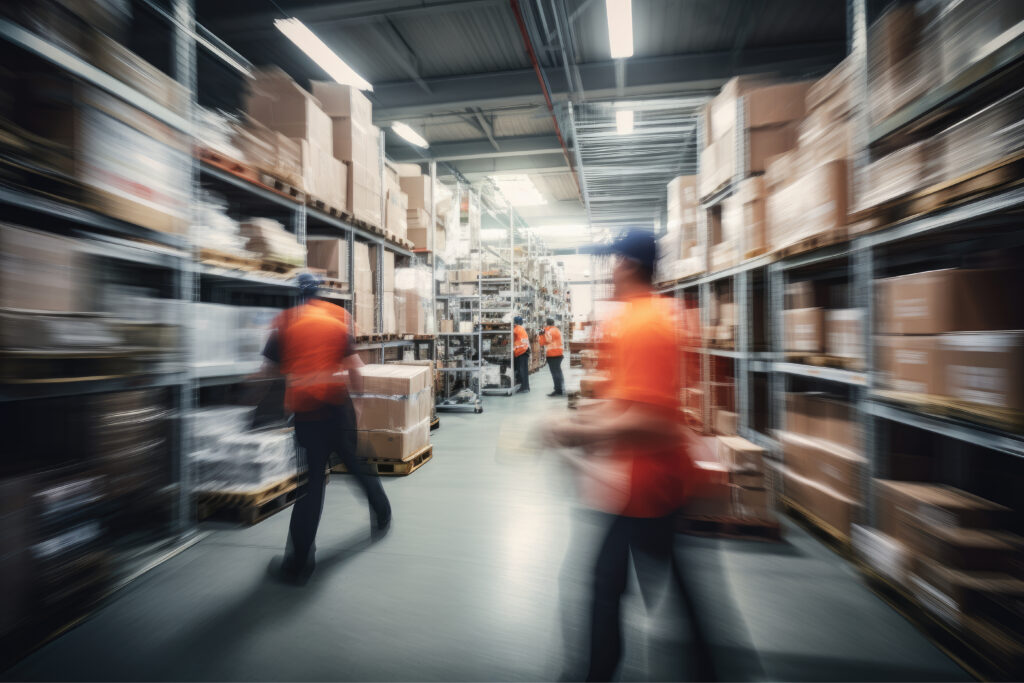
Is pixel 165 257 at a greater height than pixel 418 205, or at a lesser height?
lesser

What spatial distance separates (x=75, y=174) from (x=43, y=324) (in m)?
0.93

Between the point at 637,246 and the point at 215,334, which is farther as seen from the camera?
the point at 215,334

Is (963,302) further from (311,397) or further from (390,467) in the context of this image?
(390,467)

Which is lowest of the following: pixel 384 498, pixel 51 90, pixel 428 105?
pixel 384 498

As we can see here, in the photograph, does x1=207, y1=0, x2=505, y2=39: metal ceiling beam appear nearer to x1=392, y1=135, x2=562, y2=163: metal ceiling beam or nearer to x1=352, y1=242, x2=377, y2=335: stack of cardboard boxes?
x1=352, y1=242, x2=377, y2=335: stack of cardboard boxes

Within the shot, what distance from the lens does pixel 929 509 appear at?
237 centimetres

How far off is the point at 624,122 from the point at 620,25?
1.11 metres

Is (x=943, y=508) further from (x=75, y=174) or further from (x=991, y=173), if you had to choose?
(x=75, y=174)

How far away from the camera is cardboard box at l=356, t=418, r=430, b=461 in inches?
194

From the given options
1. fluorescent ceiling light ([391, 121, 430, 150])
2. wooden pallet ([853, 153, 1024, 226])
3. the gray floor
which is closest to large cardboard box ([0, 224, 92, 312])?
the gray floor

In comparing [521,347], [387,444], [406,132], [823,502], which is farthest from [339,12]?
[823,502]

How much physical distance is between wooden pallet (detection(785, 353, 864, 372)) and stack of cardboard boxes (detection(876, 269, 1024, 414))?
33 cm

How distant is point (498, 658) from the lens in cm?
214

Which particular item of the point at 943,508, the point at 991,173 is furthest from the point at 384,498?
the point at 991,173
